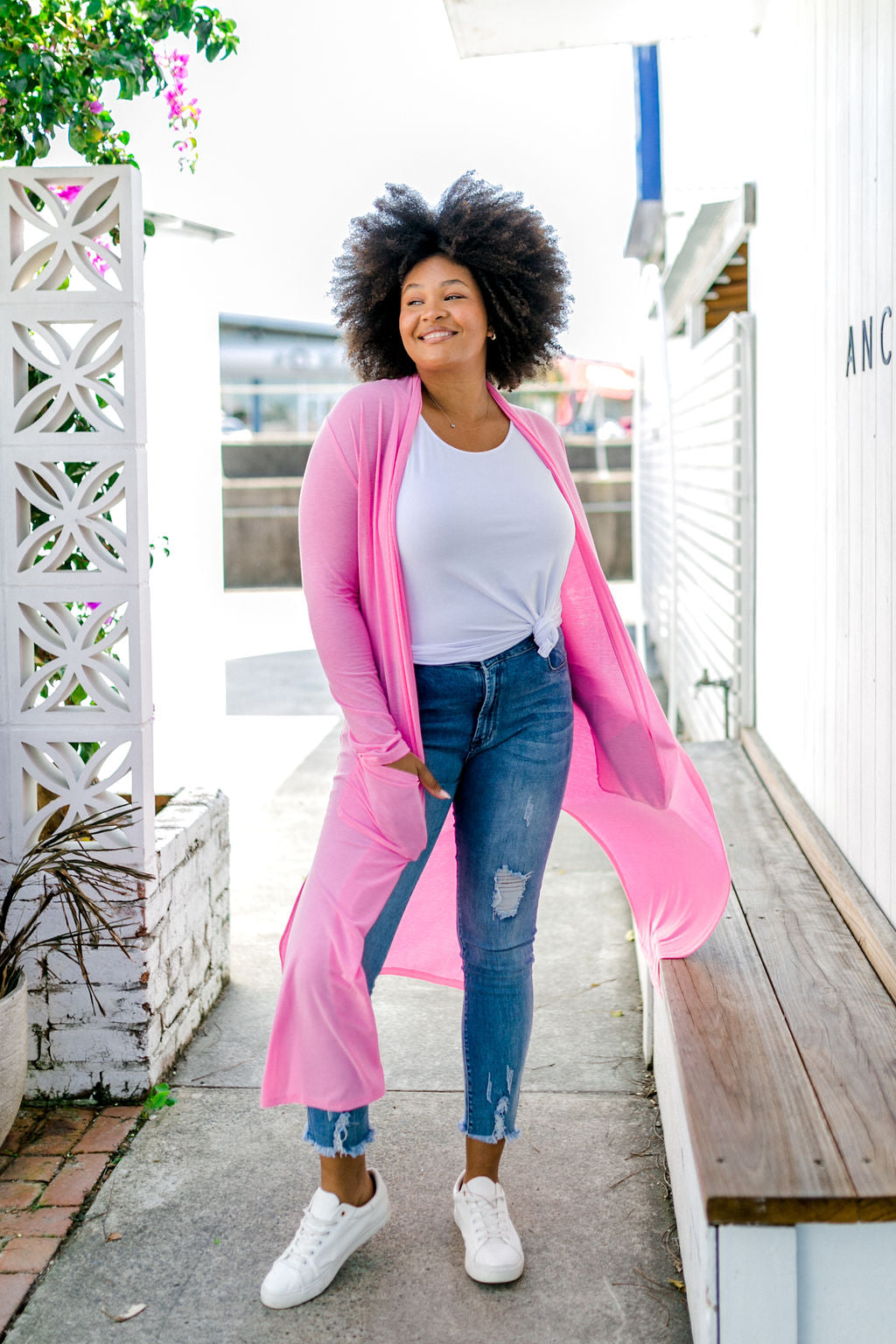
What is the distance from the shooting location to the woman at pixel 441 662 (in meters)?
2.29

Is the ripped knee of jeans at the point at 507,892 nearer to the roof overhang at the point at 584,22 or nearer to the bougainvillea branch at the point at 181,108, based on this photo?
the bougainvillea branch at the point at 181,108

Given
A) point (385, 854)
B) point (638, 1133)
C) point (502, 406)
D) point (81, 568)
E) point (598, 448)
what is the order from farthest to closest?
point (598, 448), point (81, 568), point (638, 1133), point (502, 406), point (385, 854)

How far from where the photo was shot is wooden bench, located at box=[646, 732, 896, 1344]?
1871 mm

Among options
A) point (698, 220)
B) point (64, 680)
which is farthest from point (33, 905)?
point (698, 220)

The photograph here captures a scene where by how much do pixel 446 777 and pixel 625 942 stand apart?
2.19m

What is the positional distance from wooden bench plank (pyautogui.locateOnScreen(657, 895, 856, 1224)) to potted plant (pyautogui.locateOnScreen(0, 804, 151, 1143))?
1.23 m

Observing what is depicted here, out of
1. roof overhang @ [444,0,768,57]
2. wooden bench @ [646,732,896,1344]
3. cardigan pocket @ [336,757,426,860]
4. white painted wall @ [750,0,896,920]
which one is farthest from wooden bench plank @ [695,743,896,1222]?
roof overhang @ [444,0,768,57]

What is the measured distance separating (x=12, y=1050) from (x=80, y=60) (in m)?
2.37

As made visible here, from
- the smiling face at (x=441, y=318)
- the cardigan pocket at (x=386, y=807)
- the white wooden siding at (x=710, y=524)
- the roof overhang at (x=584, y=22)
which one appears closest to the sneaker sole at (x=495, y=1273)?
the cardigan pocket at (x=386, y=807)

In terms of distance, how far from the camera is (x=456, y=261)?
8.04 ft

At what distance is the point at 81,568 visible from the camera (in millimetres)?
3428

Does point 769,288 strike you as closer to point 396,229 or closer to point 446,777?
point 396,229

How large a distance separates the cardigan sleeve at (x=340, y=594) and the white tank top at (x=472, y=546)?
10cm

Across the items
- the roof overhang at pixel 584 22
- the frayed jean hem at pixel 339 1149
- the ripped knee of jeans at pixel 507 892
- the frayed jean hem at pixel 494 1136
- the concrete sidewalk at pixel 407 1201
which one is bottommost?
the concrete sidewalk at pixel 407 1201
